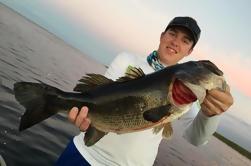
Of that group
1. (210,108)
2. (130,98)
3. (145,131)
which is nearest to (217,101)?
(210,108)

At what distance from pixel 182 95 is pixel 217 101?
50 centimetres

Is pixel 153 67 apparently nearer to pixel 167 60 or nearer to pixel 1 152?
pixel 167 60

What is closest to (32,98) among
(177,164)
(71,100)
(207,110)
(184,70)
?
(71,100)

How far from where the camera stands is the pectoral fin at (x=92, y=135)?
16.3 feet

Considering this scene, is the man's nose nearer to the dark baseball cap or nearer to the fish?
the dark baseball cap

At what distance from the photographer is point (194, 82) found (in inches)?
170

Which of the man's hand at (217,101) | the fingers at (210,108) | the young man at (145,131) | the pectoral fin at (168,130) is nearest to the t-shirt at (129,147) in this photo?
the young man at (145,131)

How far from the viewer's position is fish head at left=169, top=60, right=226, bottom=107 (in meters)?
4.32

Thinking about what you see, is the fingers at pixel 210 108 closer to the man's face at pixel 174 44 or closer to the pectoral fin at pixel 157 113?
the pectoral fin at pixel 157 113

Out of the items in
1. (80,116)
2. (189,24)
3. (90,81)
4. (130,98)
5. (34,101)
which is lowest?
(34,101)

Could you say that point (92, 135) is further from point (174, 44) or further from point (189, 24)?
point (189, 24)

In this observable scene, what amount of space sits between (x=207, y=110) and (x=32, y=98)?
8.16ft

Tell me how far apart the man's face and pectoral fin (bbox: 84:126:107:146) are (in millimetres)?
2011

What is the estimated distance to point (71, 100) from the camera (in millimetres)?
5145
